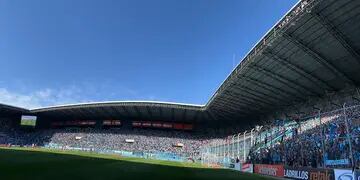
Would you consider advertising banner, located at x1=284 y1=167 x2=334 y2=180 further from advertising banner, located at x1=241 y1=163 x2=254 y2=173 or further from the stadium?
advertising banner, located at x1=241 y1=163 x2=254 y2=173

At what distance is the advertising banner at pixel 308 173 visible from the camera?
23.7 metres

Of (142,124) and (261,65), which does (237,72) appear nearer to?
(261,65)

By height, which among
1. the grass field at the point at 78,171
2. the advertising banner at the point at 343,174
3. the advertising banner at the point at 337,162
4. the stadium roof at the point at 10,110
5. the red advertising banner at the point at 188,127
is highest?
the stadium roof at the point at 10,110

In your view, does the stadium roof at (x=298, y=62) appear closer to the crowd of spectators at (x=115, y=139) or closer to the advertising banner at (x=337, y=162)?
the advertising banner at (x=337, y=162)

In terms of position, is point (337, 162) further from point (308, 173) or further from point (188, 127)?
point (188, 127)

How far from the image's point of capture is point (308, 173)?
26.5 meters

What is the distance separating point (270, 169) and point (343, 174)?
14.2 metres

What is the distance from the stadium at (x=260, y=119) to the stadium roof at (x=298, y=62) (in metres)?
0.11

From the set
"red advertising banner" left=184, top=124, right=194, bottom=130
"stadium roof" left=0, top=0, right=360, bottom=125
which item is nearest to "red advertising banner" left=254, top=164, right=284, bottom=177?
"stadium roof" left=0, top=0, right=360, bottom=125

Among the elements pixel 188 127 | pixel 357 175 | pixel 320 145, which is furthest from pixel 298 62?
pixel 188 127

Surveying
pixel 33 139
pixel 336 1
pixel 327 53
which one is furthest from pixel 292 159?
pixel 33 139

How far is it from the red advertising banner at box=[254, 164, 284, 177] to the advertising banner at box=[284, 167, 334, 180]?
49.5 inches

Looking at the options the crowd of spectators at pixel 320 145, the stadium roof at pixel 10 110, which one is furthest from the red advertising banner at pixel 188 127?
the crowd of spectators at pixel 320 145

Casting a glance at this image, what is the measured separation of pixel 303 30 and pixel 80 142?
73.9 meters
